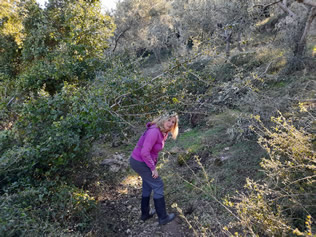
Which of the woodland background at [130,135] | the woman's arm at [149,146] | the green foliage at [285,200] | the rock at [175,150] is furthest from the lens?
the rock at [175,150]

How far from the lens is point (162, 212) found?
3691mm

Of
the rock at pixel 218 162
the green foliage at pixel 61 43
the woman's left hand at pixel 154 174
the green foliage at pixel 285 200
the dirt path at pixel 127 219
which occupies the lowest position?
the rock at pixel 218 162

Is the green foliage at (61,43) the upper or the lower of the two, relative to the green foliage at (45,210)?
upper

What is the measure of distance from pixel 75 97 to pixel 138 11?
13980mm

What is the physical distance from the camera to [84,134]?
171 inches

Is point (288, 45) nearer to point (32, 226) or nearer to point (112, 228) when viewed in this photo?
point (112, 228)

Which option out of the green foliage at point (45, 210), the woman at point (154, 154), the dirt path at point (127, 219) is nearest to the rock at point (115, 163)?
the dirt path at point (127, 219)

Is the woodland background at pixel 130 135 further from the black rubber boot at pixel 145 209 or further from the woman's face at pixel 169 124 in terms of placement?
the woman's face at pixel 169 124

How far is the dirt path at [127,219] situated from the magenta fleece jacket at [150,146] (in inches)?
38.0

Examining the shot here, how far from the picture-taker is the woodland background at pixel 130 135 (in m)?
2.89

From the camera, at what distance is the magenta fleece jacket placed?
11.3ft

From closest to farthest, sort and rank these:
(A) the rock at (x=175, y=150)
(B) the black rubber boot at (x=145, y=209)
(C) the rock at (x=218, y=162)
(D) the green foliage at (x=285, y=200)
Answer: (D) the green foliage at (x=285, y=200) < (B) the black rubber boot at (x=145, y=209) < (C) the rock at (x=218, y=162) < (A) the rock at (x=175, y=150)

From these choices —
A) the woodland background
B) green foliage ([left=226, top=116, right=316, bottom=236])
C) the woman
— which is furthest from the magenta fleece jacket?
green foliage ([left=226, top=116, right=316, bottom=236])

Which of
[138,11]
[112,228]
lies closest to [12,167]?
[112,228]
